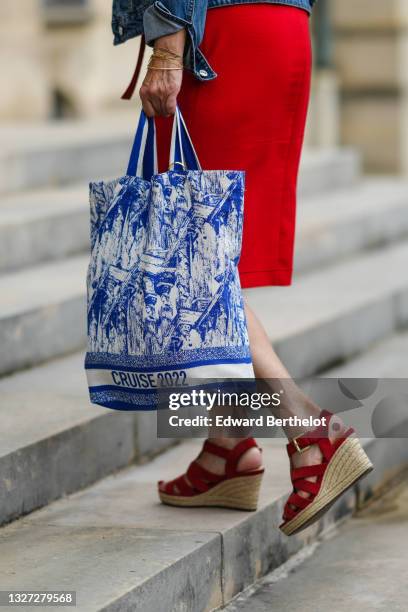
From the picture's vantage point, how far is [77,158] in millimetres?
6332

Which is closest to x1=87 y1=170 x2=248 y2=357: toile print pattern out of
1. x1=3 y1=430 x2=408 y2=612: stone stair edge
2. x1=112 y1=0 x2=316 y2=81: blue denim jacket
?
x1=112 y1=0 x2=316 y2=81: blue denim jacket

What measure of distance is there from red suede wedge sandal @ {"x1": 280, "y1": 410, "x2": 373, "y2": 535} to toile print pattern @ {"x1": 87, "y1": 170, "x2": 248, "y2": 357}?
35 cm

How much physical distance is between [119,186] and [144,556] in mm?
845

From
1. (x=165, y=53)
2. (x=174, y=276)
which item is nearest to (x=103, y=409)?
(x=174, y=276)

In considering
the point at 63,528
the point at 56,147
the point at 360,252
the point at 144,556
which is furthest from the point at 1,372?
the point at 360,252

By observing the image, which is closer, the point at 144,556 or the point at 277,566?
the point at 144,556

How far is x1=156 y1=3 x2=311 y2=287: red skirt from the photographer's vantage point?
3.04m

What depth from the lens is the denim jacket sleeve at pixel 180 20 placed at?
2.92 m

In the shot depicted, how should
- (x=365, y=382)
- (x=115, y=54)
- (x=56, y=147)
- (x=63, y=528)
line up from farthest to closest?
(x=115, y=54), (x=56, y=147), (x=365, y=382), (x=63, y=528)

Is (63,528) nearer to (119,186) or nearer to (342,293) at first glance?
(119,186)

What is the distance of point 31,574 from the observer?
114 inches

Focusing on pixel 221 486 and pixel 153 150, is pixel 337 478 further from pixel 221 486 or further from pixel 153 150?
pixel 153 150

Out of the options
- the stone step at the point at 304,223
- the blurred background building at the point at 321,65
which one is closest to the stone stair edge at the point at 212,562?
the stone step at the point at 304,223

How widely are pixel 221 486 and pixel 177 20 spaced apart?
1202 mm
